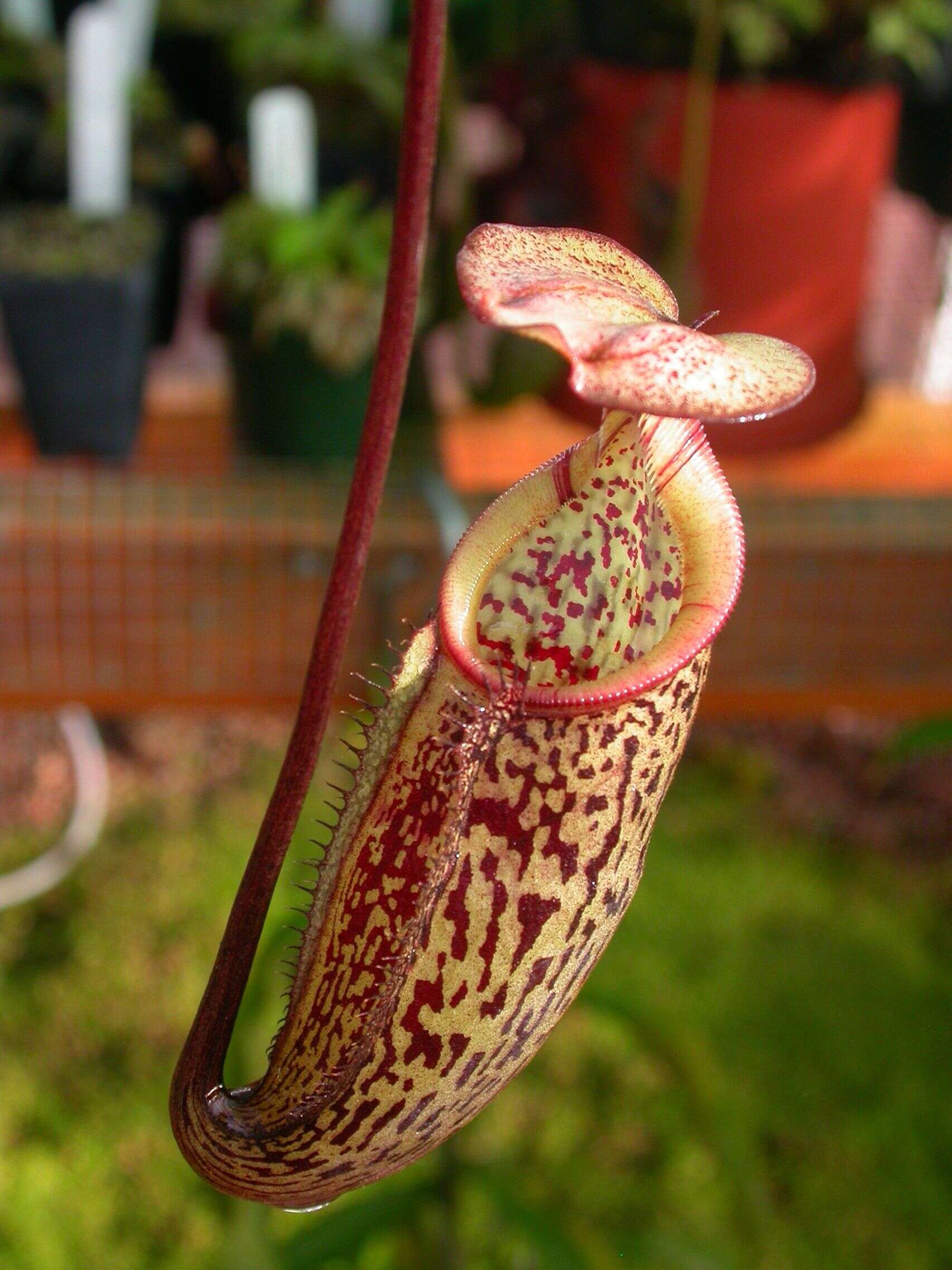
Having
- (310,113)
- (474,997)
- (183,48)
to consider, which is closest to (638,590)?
(474,997)

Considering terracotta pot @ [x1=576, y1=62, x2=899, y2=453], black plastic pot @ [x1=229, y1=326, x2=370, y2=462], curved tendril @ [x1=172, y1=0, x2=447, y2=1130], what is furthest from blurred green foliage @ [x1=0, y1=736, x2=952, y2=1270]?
terracotta pot @ [x1=576, y1=62, x2=899, y2=453]

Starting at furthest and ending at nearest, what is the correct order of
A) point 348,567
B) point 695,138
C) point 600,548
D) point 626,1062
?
point 626,1062 → point 695,138 → point 600,548 → point 348,567

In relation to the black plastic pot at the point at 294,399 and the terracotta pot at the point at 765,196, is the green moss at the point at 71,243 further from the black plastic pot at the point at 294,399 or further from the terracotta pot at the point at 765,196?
the terracotta pot at the point at 765,196

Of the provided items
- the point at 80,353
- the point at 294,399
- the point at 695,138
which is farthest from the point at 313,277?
the point at 695,138

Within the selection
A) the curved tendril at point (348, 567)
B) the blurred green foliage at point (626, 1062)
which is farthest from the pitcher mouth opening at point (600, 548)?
the blurred green foliage at point (626, 1062)

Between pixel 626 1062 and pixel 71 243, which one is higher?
pixel 71 243

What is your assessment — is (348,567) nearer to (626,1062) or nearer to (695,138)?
(695,138)

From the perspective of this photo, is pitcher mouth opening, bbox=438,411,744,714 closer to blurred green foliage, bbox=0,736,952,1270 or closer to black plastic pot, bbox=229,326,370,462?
blurred green foliage, bbox=0,736,952,1270
